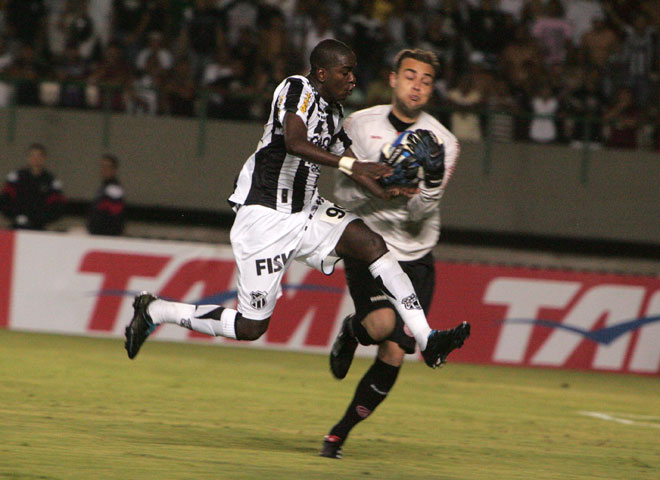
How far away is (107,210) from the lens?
12.7 m

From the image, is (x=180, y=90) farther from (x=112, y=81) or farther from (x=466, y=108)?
(x=466, y=108)

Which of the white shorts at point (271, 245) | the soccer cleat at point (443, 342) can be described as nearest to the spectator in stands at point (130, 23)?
the white shorts at point (271, 245)

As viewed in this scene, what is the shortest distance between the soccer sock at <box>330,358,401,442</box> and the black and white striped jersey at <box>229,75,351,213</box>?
1086 millimetres

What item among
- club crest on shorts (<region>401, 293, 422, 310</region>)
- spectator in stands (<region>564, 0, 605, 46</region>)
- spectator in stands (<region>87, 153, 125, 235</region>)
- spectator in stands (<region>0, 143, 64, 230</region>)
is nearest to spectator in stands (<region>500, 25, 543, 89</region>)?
spectator in stands (<region>564, 0, 605, 46</region>)

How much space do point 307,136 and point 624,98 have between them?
9982 millimetres

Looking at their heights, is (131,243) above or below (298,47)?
below

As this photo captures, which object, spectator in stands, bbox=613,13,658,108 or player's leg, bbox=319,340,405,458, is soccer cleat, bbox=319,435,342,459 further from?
spectator in stands, bbox=613,13,658,108

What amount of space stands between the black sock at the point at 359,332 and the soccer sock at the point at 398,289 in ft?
1.80

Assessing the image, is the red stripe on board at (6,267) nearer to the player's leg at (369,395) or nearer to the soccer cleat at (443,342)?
the player's leg at (369,395)

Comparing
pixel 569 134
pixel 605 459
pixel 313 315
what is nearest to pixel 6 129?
pixel 313 315

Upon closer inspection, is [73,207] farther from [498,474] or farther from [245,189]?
[498,474]

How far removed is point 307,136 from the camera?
19.1 ft

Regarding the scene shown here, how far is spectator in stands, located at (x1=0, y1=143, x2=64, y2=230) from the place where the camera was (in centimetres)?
1276

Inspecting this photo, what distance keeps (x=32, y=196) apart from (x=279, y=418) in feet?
20.7
